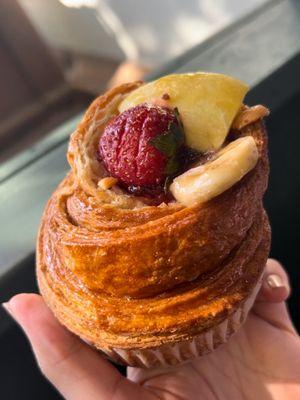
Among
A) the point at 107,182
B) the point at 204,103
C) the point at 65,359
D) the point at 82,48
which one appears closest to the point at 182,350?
the point at 65,359

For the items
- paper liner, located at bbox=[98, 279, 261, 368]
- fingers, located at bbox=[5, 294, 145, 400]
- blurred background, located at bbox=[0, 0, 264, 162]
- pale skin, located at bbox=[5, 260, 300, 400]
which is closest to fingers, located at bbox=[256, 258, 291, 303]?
pale skin, located at bbox=[5, 260, 300, 400]

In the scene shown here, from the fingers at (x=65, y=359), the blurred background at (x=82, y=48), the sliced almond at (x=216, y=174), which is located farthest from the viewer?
the blurred background at (x=82, y=48)

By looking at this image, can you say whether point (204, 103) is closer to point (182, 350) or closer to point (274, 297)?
point (182, 350)

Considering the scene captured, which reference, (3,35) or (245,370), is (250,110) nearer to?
(245,370)

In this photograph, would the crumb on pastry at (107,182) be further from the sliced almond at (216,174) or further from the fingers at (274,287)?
the fingers at (274,287)

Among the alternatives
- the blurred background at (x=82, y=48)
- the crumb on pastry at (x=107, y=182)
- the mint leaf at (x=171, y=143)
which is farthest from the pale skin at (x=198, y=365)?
the blurred background at (x=82, y=48)

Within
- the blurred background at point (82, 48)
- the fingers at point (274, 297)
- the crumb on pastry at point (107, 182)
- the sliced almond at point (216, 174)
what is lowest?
the fingers at point (274, 297)

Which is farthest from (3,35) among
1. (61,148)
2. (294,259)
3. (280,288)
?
(280,288)
